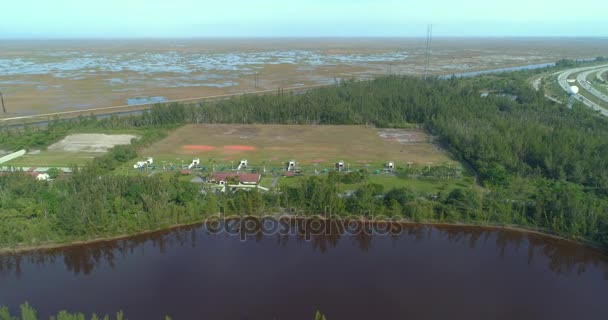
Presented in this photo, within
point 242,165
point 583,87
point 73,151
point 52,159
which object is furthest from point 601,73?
point 52,159

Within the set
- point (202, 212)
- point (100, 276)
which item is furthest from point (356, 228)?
point (100, 276)

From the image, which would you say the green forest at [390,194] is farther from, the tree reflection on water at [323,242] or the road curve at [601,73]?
the road curve at [601,73]

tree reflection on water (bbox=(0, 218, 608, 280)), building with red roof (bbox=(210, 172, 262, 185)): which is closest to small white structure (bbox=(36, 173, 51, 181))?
tree reflection on water (bbox=(0, 218, 608, 280))

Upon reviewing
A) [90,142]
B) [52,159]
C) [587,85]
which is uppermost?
[587,85]

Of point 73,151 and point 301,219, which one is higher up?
point 73,151

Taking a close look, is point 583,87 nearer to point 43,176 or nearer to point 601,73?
point 601,73

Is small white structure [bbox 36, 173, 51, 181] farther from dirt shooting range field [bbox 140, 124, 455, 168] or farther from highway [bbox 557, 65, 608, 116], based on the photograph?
highway [bbox 557, 65, 608, 116]
